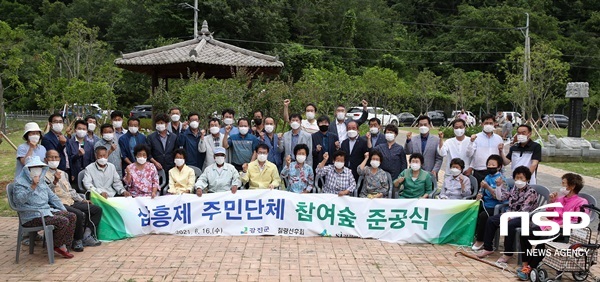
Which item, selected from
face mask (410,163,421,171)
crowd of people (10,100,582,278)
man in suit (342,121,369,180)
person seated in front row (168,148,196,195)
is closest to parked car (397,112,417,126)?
crowd of people (10,100,582,278)

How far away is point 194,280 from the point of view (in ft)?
18.5

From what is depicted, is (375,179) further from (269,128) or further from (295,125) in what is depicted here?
(269,128)

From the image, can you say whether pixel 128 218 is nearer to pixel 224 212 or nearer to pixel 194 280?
pixel 224 212

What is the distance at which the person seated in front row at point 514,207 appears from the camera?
249 inches

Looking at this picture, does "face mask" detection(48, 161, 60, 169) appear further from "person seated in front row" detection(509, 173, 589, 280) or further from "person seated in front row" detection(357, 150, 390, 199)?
"person seated in front row" detection(509, 173, 589, 280)

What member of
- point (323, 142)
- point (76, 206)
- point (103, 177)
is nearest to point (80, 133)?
point (103, 177)

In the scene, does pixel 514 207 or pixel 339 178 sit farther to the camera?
pixel 339 178

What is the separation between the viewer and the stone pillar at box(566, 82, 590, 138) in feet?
61.1

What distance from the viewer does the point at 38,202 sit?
244 inches

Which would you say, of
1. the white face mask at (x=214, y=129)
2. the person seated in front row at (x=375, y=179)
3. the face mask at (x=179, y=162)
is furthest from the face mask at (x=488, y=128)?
the face mask at (x=179, y=162)

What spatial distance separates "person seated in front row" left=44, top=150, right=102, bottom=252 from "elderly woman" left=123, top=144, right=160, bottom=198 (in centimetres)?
64

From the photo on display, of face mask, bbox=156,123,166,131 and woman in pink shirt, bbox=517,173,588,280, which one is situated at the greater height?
face mask, bbox=156,123,166,131

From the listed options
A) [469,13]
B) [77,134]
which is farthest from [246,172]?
[469,13]

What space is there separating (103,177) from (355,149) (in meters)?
3.81
